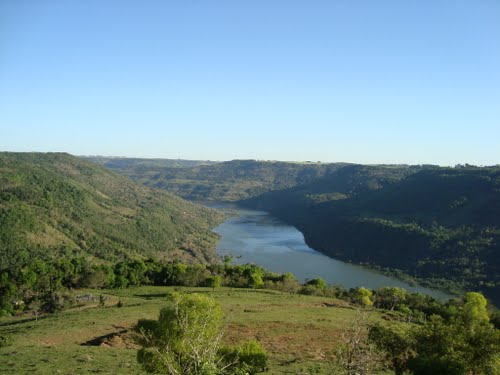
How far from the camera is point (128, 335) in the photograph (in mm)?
39438

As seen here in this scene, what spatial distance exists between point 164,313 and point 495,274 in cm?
12591

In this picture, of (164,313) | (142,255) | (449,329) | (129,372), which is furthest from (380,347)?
(142,255)

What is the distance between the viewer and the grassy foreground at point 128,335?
29116 millimetres

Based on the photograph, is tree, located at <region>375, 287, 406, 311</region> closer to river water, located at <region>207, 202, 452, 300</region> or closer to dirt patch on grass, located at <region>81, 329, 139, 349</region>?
river water, located at <region>207, 202, 452, 300</region>

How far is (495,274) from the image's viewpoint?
12500 cm

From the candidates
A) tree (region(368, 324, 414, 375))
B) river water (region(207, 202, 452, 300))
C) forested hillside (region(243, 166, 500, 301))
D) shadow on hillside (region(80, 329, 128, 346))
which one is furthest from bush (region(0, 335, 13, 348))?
forested hillside (region(243, 166, 500, 301))

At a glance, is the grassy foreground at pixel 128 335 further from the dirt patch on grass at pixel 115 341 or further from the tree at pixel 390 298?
the tree at pixel 390 298

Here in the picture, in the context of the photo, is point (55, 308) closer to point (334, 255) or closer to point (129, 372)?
point (129, 372)

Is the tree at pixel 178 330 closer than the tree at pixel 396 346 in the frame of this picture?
Yes

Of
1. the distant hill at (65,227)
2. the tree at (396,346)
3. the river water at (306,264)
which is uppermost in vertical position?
the tree at (396,346)

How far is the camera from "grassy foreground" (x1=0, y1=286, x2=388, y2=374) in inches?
1146

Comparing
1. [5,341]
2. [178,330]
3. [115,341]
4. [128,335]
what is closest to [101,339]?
[115,341]

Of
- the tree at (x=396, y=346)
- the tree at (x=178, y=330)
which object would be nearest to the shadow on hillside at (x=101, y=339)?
the tree at (x=178, y=330)

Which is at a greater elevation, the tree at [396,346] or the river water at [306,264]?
the tree at [396,346]
